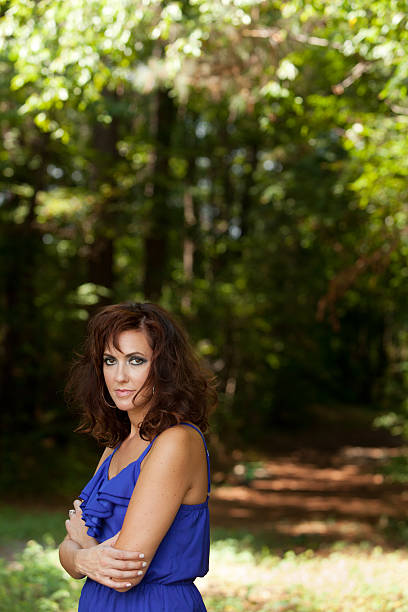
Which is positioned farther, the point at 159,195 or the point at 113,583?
the point at 159,195

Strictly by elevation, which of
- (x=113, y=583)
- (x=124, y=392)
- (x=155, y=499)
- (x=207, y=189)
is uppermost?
(x=207, y=189)

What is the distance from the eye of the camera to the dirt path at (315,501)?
12.5 m

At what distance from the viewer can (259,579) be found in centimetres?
736

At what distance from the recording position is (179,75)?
8555 mm

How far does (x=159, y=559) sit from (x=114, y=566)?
0.16 meters

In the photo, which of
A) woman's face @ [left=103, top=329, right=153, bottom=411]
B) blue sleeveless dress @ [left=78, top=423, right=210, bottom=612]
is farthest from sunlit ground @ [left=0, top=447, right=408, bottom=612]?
woman's face @ [left=103, top=329, right=153, bottom=411]

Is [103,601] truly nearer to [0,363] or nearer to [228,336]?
[0,363]

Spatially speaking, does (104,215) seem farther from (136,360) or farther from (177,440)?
(177,440)

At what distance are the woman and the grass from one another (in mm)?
3097

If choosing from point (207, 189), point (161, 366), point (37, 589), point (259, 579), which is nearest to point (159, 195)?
point (207, 189)

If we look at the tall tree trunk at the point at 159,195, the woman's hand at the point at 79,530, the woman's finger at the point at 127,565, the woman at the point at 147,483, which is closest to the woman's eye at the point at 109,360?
the woman at the point at 147,483

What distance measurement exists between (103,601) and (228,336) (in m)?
15.0

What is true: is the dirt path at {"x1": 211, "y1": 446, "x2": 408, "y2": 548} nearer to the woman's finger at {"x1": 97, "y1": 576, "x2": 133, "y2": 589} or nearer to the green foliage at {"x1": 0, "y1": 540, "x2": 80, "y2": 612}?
the green foliage at {"x1": 0, "y1": 540, "x2": 80, "y2": 612}

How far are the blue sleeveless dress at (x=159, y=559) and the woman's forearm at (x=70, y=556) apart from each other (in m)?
0.07
